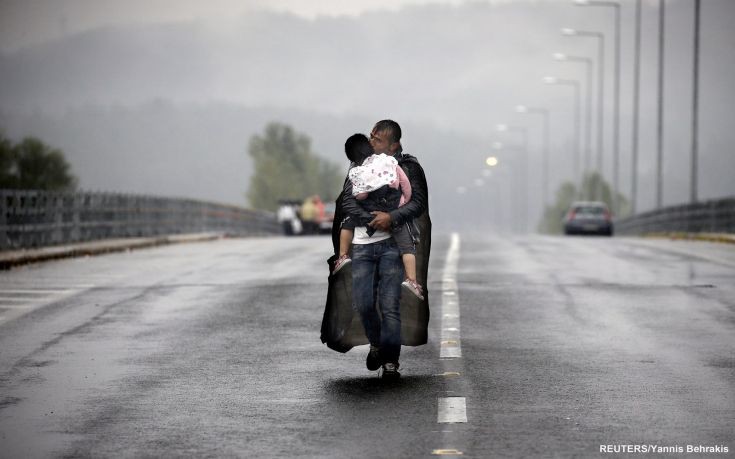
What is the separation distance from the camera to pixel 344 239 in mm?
10016

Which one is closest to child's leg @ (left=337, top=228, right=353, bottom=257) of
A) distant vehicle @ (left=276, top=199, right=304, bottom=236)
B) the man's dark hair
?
the man's dark hair

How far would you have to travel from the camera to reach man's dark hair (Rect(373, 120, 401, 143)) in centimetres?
1000

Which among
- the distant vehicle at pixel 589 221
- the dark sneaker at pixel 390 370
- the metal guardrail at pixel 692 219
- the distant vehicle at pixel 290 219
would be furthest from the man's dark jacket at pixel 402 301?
A: the distant vehicle at pixel 290 219

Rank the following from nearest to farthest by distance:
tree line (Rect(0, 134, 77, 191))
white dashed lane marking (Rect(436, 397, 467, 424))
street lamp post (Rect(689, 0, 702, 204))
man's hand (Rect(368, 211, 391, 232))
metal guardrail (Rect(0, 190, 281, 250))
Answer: white dashed lane marking (Rect(436, 397, 467, 424)), man's hand (Rect(368, 211, 391, 232)), metal guardrail (Rect(0, 190, 281, 250)), street lamp post (Rect(689, 0, 702, 204)), tree line (Rect(0, 134, 77, 191))

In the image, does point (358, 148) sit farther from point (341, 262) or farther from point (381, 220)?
point (341, 262)

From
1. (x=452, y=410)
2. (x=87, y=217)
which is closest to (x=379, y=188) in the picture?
(x=452, y=410)

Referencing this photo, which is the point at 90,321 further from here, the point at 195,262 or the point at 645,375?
the point at 195,262

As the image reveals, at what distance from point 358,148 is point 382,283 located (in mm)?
926

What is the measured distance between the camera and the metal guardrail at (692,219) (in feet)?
132

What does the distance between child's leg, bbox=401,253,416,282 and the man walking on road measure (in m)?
0.05

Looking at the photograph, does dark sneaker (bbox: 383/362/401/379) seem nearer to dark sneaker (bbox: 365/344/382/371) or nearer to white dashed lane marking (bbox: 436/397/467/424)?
dark sneaker (bbox: 365/344/382/371)

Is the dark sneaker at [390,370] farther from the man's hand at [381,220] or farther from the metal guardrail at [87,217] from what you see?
the metal guardrail at [87,217]

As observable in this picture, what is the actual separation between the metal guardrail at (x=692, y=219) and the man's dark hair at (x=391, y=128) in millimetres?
30697

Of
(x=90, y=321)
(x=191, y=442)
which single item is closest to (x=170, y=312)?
(x=90, y=321)
